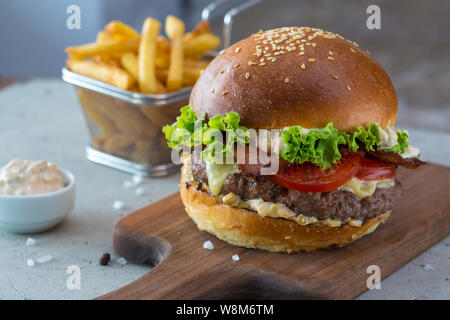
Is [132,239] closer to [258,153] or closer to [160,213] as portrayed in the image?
[160,213]

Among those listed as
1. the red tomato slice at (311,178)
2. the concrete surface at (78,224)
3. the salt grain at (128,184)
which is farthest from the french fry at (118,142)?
the red tomato slice at (311,178)

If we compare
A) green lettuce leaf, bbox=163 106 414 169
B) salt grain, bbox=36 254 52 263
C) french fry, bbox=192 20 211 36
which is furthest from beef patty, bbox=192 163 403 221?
french fry, bbox=192 20 211 36

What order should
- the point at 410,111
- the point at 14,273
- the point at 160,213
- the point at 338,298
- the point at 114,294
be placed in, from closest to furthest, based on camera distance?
1. the point at 114,294
2. the point at 338,298
3. the point at 14,273
4. the point at 160,213
5. the point at 410,111

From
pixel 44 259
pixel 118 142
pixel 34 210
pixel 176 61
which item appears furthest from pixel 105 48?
pixel 44 259

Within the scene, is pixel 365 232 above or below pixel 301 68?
below

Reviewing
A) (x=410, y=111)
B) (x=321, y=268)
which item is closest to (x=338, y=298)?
(x=321, y=268)

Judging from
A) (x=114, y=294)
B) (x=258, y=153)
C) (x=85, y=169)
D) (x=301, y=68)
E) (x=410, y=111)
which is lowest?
(x=410, y=111)
